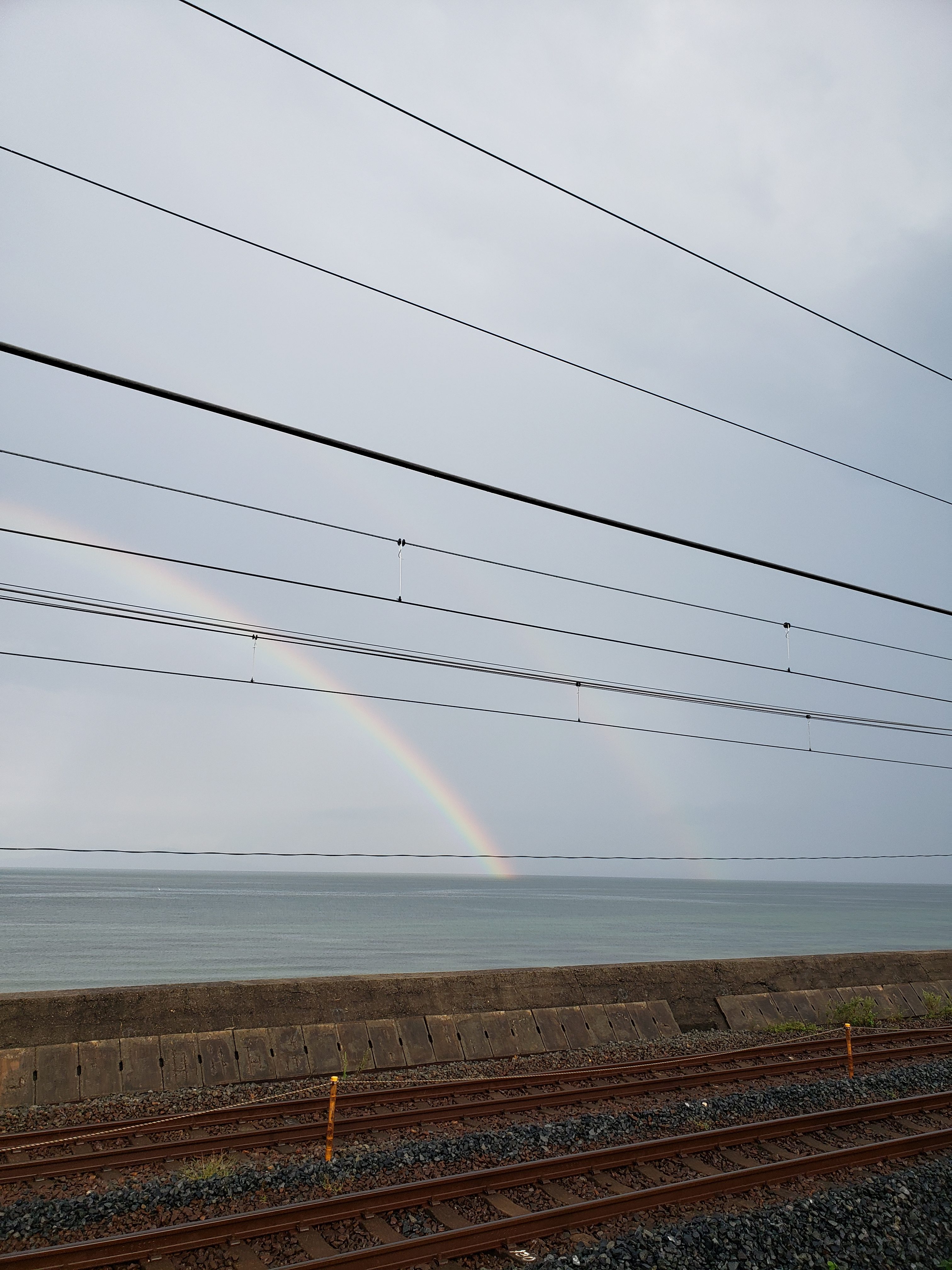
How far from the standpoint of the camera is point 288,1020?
49.1 ft

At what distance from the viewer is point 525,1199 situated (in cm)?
884

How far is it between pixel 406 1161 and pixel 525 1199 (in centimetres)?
151

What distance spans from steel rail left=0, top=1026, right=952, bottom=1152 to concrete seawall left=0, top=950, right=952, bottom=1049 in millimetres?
2533

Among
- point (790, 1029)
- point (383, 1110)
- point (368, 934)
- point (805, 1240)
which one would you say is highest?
point (805, 1240)

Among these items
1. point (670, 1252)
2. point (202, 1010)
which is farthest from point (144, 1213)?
point (202, 1010)

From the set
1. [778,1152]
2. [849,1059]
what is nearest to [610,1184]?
[778,1152]

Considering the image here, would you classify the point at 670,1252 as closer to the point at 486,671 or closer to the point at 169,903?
the point at 486,671

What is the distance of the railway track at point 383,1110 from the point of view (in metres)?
9.63

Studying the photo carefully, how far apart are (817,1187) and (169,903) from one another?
12987 centimetres

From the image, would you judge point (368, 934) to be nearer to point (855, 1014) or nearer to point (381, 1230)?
point (855, 1014)

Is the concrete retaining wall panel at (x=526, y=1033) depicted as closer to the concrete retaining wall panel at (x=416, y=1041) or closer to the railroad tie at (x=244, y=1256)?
the concrete retaining wall panel at (x=416, y=1041)

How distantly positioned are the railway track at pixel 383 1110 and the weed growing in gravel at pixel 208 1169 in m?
0.24

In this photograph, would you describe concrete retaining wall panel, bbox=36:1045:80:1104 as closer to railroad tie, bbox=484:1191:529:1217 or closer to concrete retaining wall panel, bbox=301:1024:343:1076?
concrete retaining wall panel, bbox=301:1024:343:1076

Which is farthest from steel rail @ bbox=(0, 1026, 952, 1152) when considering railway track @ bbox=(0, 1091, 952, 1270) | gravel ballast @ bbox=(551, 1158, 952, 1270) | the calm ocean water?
the calm ocean water
